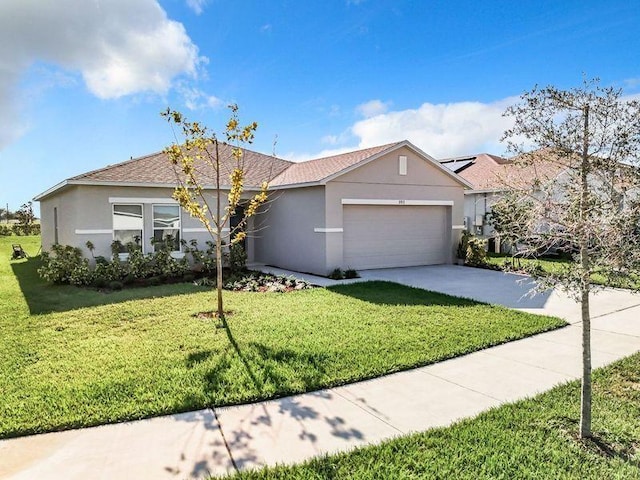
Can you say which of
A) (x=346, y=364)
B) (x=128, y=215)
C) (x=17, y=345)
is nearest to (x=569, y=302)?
(x=346, y=364)

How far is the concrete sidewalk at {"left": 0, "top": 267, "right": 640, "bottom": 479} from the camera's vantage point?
341 cm

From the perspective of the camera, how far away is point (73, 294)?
1062 cm

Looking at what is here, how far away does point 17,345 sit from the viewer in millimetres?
6449

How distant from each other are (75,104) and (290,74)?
7.57 meters

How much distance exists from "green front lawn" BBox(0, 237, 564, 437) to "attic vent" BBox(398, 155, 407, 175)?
19.1ft

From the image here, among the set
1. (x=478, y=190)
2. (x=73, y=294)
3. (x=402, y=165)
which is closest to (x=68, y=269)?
(x=73, y=294)

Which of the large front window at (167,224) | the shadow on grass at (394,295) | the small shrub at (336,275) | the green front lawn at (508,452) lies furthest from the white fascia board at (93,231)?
the green front lawn at (508,452)

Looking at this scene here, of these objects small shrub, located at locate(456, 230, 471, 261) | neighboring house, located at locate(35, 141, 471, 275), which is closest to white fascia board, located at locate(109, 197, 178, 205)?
neighboring house, located at locate(35, 141, 471, 275)

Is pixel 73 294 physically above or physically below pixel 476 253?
below

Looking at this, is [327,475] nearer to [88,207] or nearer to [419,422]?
[419,422]

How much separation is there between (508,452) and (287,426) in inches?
80.0

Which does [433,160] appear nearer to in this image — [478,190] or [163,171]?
[478,190]

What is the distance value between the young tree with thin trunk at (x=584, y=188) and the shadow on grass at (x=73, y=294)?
933 cm

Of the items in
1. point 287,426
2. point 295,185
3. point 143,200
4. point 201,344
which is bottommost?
point 287,426
